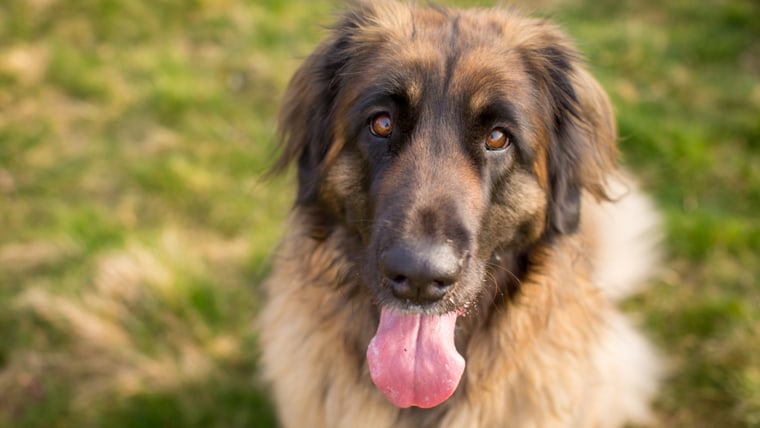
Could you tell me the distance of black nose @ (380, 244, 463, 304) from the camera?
2.03 meters

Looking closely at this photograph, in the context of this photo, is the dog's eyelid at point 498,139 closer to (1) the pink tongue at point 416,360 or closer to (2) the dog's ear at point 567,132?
(2) the dog's ear at point 567,132

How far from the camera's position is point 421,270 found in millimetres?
2027

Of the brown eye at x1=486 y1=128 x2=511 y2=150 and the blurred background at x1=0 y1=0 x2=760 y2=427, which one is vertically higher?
the brown eye at x1=486 y1=128 x2=511 y2=150

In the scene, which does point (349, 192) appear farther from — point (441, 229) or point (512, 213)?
point (512, 213)

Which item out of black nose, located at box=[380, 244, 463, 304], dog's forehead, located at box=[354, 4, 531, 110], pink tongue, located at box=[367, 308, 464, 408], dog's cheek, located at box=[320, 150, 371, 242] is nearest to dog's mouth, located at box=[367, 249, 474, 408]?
pink tongue, located at box=[367, 308, 464, 408]

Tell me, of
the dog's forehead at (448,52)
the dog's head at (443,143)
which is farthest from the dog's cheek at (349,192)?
the dog's forehead at (448,52)

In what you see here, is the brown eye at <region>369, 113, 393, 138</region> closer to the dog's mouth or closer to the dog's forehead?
the dog's forehead

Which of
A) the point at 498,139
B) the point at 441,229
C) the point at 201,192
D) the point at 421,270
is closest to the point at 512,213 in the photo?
the point at 498,139

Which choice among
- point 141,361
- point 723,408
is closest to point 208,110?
point 141,361

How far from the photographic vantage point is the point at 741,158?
448 centimetres

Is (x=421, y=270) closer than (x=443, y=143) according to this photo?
Yes

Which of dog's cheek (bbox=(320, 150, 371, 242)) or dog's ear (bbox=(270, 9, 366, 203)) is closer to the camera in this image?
dog's cheek (bbox=(320, 150, 371, 242))

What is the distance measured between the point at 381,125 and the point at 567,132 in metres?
0.68

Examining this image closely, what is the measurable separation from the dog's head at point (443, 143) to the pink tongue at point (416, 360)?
0.11ft
